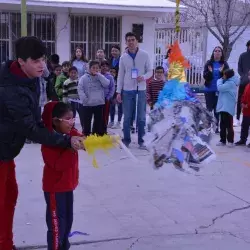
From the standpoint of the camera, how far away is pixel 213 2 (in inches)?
738

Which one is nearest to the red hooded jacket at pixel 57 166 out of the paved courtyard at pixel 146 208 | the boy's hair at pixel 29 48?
the boy's hair at pixel 29 48

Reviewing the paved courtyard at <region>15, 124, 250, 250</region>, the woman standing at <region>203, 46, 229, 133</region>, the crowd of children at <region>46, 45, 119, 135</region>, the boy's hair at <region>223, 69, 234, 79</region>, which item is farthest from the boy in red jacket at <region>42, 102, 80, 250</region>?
the woman standing at <region>203, 46, 229, 133</region>

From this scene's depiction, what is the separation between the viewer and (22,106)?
129 inches

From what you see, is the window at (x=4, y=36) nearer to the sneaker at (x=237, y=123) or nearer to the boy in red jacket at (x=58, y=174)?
the sneaker at (x=237, y=123)

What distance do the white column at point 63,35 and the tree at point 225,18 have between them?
17.2 feet

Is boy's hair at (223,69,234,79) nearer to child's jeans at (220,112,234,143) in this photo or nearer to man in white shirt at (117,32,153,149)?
child's jeans at (220,112,234,143)

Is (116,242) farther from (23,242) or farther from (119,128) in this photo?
(119,128)

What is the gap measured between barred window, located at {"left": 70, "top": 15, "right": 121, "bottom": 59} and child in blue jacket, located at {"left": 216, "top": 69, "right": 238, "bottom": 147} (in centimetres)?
666

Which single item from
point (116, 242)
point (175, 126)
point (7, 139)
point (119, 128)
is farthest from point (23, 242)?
A: point (119, 128)

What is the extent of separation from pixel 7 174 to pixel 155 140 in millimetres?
1177

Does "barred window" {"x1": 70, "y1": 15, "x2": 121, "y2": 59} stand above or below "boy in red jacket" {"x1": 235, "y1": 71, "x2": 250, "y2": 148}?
above

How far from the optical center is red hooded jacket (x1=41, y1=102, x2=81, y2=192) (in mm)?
3482

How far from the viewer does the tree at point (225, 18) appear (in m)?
17.8

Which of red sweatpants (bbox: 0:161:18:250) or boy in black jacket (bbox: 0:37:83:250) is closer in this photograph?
boy in black jacket (bbox: 0:37:83:250)
